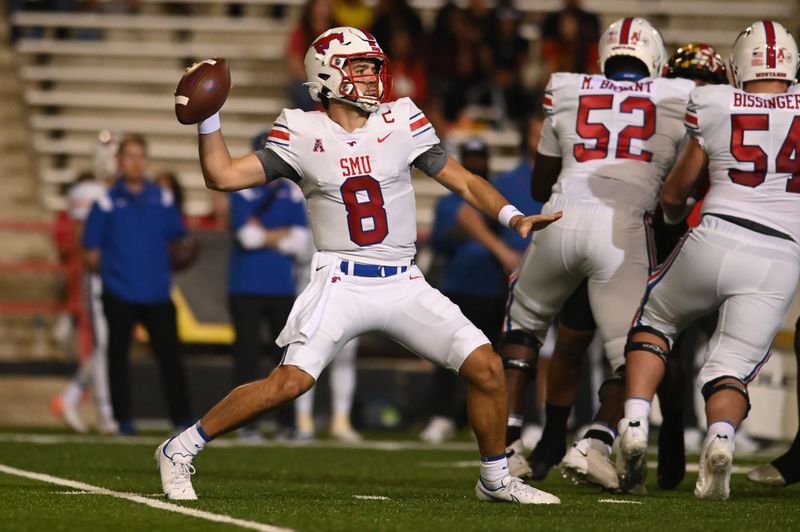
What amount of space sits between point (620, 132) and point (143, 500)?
94.4 inches

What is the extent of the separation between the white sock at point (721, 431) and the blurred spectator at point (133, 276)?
457cm

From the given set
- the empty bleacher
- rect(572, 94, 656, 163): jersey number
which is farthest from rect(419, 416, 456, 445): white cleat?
the empty bleacher

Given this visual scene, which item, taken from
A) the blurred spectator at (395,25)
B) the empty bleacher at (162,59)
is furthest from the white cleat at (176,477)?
the empty bleacher at (162,59)

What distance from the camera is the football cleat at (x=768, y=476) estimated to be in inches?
252

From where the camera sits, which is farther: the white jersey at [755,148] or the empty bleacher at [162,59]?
the empty bleacher at [162,59]

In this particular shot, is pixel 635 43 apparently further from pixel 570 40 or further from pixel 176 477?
pixel 570 40

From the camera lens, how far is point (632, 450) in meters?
5.78

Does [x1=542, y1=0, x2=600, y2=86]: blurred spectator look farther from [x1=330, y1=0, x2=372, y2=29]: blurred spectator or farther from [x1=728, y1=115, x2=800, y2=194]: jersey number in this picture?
[x1=728, y1=115, x2=800, y2=194]: jersey number

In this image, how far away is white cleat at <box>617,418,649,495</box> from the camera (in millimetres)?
5781

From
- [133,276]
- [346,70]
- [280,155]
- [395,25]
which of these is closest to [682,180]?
[346,70]

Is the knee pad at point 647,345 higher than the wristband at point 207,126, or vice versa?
the wristband at point 207,126

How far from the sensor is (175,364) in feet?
31.8

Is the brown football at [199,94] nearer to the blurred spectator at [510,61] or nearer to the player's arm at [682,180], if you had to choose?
the player's arm at [682,180]

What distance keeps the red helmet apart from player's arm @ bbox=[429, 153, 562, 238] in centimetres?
146
